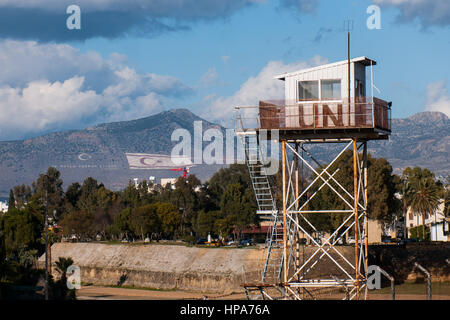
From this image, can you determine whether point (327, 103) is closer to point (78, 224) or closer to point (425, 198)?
point (425, 198)

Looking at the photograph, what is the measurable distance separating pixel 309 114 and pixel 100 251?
8139cm

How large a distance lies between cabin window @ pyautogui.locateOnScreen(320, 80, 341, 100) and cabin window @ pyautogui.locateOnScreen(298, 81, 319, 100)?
0.30m

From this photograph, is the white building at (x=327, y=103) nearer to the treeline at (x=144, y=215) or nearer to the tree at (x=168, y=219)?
the treeline at (x=144, y=215)

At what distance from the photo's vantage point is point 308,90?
3575cm

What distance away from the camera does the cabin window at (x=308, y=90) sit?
35.6 metres

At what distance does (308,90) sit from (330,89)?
3.56 feet

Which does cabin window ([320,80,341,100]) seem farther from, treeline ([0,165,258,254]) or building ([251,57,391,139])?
treeline ([0,165,258,254])

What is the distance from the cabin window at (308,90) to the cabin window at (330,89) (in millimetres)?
295

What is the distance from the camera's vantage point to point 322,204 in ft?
307

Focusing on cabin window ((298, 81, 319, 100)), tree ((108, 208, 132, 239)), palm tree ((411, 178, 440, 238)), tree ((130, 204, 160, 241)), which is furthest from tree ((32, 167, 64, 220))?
cabin window ((298, 81, 319, 100))

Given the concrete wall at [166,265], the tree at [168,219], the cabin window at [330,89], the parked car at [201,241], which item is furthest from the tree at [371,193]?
the cabin window at [330,89]
